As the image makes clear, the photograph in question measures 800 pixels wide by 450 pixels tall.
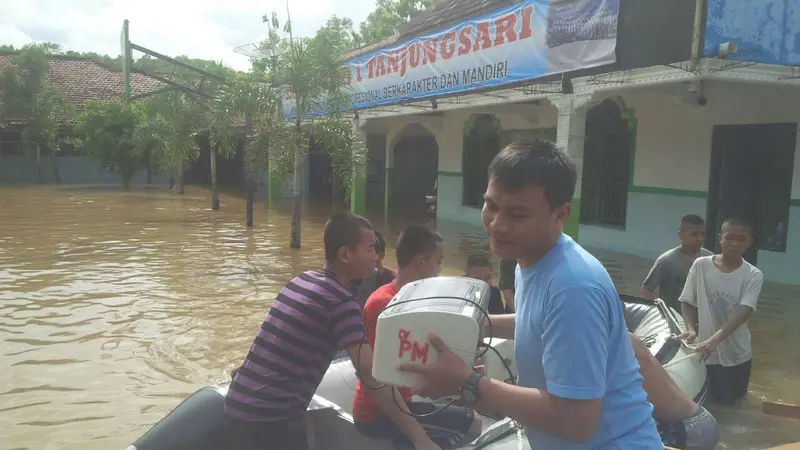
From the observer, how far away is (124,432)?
4332 millimetres

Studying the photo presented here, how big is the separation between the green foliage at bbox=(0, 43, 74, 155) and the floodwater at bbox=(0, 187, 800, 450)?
15.1 m

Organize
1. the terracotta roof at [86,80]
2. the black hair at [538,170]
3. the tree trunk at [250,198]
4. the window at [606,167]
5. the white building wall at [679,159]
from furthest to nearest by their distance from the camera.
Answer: the terracotta roof at [86,80], the tree trunk at [250,198], the window at [606,167], the white building wall at [679,159], the black hair at [538,170]

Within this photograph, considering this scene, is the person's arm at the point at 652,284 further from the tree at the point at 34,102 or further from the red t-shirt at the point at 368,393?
the tree at the point at 34,102

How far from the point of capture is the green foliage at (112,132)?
27547mm

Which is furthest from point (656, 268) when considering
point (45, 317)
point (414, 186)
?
point (414, 186)

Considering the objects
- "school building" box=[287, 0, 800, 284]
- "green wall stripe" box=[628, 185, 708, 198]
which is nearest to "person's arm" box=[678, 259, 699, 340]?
"school building" box=[287, 0, 800, 284]

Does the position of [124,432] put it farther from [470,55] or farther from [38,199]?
[38,199]

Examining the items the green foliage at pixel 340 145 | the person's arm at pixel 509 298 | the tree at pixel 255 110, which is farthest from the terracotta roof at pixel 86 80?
the person's arm at pixel 509 298

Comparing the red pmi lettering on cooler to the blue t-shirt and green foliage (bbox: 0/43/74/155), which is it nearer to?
the blue t-shirt

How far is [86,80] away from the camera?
3394 centimetres

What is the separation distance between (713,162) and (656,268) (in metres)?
5.45

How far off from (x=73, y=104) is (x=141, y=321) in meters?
27.5

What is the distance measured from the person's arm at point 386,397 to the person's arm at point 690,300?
2.70 metres

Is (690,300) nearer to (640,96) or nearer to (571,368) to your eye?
(571,368)
